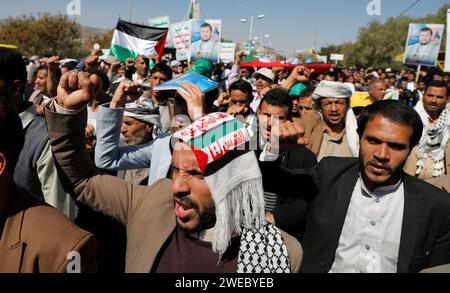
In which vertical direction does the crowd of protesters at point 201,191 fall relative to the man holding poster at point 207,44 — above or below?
below

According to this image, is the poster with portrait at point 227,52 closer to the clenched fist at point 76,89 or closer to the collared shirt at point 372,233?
the collared shirt at point 372,233

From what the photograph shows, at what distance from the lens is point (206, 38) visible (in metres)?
11.4

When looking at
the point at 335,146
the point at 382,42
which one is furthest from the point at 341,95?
the point at 382,42

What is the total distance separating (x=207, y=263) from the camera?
5.76ft

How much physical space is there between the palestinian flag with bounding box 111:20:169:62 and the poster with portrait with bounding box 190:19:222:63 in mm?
3600

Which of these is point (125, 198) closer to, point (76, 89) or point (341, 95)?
point (76, 89)

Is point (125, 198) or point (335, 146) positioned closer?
point (125, 198)

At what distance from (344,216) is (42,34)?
2975cm

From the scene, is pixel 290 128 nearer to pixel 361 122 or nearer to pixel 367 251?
pixel 361 122

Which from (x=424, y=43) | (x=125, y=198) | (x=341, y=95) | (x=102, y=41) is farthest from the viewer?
(x=102, y=41)

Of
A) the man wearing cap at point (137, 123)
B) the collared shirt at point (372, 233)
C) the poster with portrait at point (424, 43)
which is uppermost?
the poster with portrait at point (424, 43)

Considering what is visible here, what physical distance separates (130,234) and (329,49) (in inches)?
2698

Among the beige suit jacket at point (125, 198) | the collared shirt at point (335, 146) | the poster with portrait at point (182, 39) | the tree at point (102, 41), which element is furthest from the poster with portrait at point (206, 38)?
the tree at point (102, 41)

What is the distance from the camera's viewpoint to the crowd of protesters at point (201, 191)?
1505mm
